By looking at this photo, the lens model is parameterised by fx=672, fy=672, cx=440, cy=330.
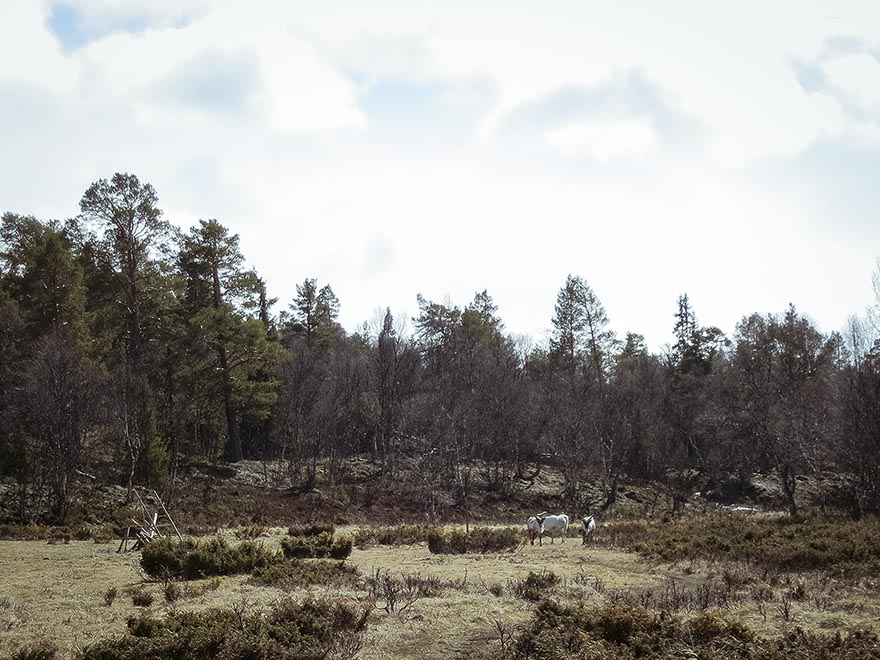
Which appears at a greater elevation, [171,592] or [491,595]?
[171,592]

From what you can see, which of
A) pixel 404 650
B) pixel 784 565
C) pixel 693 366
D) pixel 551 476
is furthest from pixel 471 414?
pixel 404 650

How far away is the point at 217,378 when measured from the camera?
37.5 metres

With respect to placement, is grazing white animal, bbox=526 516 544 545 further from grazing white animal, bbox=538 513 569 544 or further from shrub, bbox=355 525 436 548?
shrub, bbox=355 525 436 548

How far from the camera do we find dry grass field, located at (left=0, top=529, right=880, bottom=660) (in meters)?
9.62

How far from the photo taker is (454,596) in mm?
11844

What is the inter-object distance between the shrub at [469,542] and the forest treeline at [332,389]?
13.9 m

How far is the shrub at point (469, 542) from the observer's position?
19.4 meters

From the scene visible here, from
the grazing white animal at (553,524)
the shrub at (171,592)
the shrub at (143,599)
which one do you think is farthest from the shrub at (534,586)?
the grazing white animal at (553,524)

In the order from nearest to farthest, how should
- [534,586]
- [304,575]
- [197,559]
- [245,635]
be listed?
1. [245,635]
2. [534,586]
3. [304,575]
4. [197,559]

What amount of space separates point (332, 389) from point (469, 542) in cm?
2436

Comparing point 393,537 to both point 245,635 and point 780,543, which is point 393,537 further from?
point 245,635

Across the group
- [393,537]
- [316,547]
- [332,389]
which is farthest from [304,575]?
[332,389]

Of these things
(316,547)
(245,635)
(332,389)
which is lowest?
(316,547)

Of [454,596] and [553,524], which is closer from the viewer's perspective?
[454,596]
